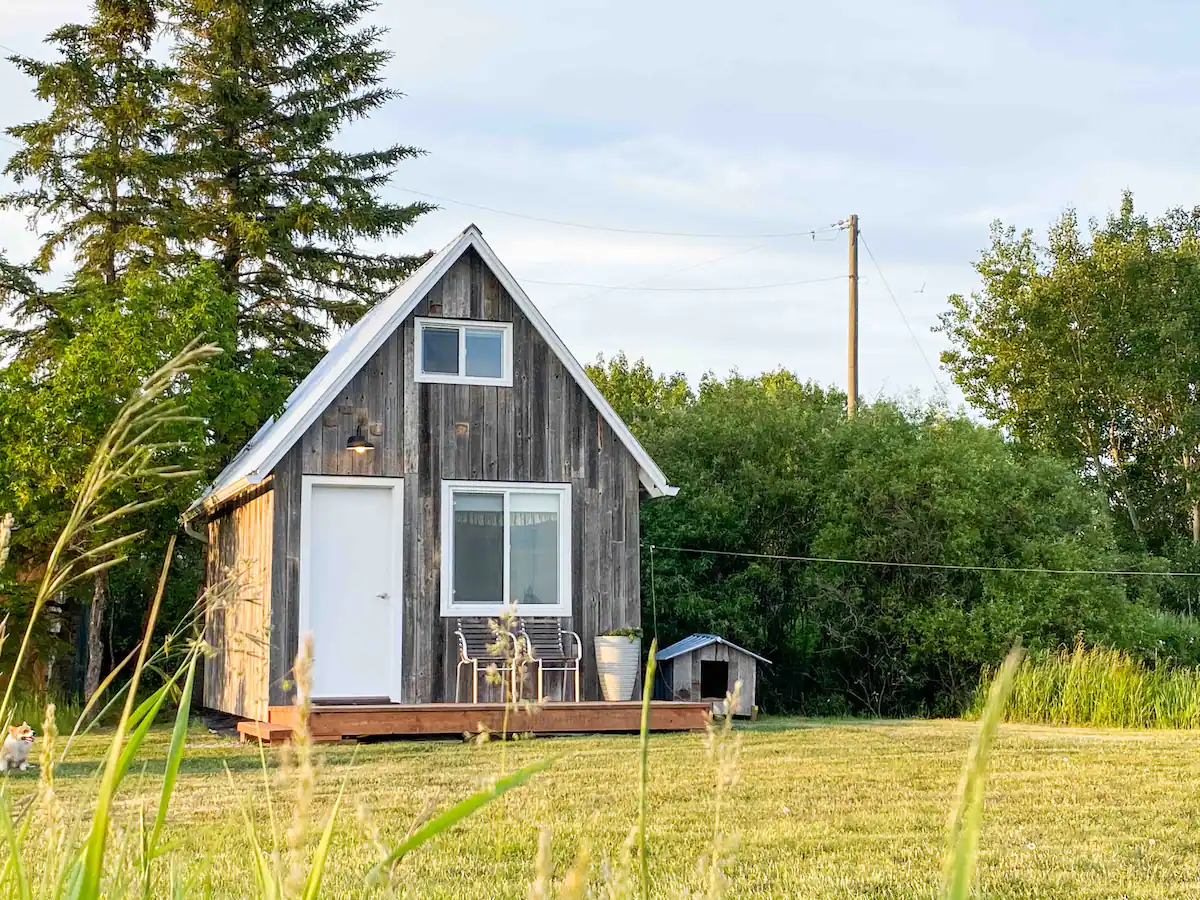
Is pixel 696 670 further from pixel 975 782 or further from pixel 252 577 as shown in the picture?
pixel 975 782

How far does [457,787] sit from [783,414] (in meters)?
11.3

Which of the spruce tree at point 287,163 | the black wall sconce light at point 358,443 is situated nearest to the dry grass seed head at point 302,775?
the black wall sconce light at point 358,443

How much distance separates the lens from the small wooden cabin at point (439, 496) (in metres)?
12.7

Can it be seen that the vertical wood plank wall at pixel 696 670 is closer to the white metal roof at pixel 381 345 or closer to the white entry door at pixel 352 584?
the white metal roof at pixel 381 345

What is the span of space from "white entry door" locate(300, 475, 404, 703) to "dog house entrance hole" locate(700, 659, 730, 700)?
12.1 ft

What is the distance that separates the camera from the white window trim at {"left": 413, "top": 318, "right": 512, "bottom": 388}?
42.8 ft

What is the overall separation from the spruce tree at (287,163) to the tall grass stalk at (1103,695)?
11.6 m

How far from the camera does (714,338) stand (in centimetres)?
3259

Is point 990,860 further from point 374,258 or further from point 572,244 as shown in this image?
point 572,244

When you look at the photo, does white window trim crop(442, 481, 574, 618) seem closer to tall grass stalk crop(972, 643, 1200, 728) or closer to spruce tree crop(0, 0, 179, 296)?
tall grass stalk crop(972, 643, 1200, 728)

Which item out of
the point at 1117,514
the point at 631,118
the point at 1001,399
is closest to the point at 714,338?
A: the point at 1001,399

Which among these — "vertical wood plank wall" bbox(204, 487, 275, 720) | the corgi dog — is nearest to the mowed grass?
the corgi dog

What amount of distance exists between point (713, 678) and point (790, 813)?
858 centimetres

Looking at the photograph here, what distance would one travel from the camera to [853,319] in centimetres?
2334
